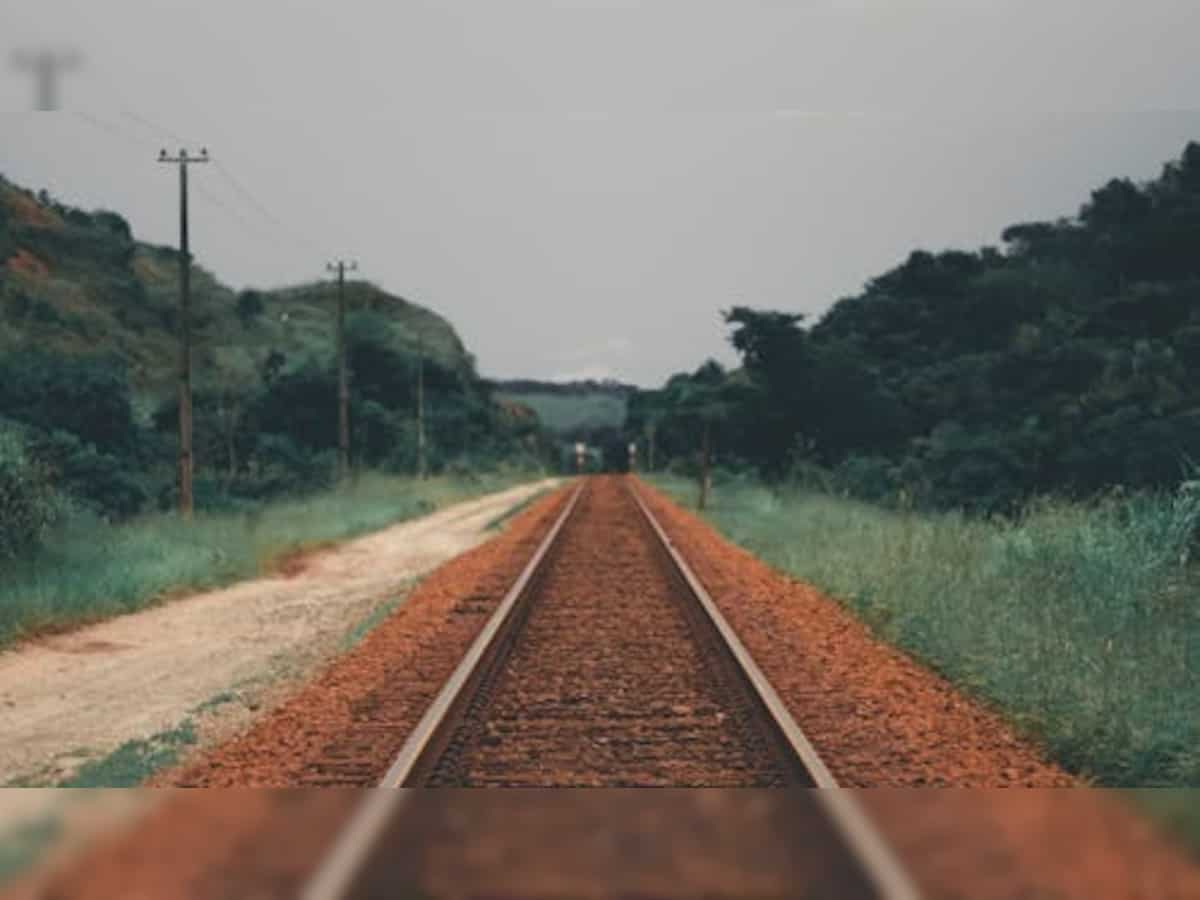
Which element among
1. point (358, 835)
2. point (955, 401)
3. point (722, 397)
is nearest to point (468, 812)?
point (358, 835)

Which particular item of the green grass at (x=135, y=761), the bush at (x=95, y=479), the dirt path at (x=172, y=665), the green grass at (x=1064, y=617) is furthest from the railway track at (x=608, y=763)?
the bush at (x=95, y=479)

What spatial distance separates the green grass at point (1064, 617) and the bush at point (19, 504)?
10.2 m

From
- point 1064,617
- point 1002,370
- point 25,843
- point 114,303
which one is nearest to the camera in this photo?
point 25,843

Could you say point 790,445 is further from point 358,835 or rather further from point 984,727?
point 358,835

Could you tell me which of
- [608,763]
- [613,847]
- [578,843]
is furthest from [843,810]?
[608,763]

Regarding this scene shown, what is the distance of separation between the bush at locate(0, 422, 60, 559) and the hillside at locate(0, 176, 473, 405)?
35611 millimetres

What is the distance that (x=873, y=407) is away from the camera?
46094mm

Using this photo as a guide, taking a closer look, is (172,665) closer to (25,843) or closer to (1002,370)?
(25,843)

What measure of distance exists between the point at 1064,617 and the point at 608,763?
6.19 metres

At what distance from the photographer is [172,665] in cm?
1301

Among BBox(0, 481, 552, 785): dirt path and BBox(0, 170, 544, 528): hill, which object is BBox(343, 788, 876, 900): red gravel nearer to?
BBox(0, 481, 552, 785): dirt path

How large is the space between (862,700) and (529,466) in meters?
102

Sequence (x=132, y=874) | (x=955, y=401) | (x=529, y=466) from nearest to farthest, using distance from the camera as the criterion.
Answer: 1. (x=132, y=874)
2. (x=955, y=401)
3. (x=529, y=466)

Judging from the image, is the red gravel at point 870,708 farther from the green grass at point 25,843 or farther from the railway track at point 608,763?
the green grass at point 25,843
